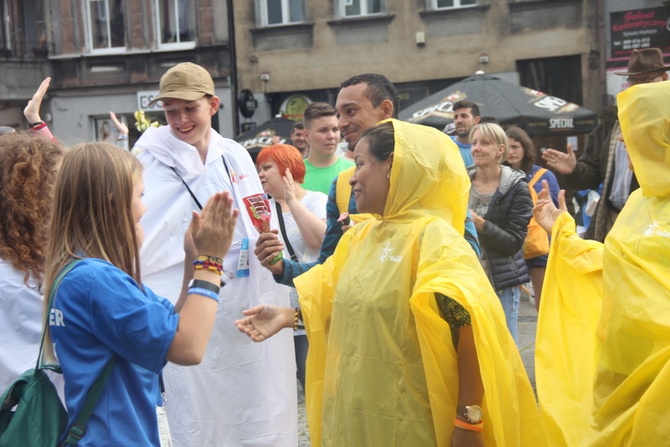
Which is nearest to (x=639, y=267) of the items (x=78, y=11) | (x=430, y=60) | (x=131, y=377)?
(x=131, y=377)

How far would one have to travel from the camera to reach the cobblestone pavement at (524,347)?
6850mm

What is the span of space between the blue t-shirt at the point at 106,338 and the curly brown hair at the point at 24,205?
2.34ft

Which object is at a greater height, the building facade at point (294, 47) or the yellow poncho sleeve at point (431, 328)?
the building facade at point (294, 47)

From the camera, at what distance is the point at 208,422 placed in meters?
5.03

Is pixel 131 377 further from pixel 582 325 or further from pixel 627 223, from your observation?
pixel 582 325

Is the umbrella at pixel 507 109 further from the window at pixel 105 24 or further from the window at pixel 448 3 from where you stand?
the window at pixel 105 24

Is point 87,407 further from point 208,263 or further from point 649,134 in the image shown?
point 649,134

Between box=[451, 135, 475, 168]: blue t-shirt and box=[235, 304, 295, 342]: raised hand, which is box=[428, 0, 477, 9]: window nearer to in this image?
box=[451, 135, 475, 168]: blue t-shirt

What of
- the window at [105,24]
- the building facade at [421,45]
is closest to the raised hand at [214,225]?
the building facade at [421,45]

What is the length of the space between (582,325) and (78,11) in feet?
79.7

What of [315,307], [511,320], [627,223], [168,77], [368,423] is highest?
[168,77]

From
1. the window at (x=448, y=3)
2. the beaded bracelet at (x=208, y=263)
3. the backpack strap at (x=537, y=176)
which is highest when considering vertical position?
the window at (x=448, y=3)

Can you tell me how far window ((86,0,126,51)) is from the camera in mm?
26500

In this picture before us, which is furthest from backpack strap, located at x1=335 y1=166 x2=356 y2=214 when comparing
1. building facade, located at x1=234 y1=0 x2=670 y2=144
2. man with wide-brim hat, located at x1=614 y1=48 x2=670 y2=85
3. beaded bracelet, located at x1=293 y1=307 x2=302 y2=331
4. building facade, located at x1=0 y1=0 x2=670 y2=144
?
building facade, located at x1=234 y1=0 x2=670 y2=144
